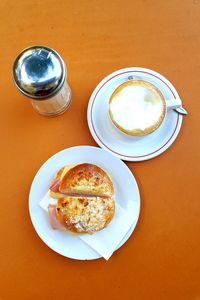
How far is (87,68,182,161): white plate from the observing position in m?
0.95

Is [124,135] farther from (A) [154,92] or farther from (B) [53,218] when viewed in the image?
(B) [53,218]

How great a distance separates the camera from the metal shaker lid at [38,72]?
0.82 meters

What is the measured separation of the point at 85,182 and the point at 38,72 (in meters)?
0.30

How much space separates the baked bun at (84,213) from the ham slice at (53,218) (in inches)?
1.0

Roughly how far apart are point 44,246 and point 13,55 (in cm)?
56

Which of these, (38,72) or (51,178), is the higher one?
(38,72)

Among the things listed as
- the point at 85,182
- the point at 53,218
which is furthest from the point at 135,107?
the point at 53,218

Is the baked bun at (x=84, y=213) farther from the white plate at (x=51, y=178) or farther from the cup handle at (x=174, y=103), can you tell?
the cup handle at (x=174, y=103)

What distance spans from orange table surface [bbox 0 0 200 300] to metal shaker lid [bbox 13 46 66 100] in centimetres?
17

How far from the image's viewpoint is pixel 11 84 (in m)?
Answer: 1.02

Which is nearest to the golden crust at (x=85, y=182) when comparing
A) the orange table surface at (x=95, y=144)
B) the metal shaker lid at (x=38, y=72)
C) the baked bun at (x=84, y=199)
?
the baked bun at (x=84, y=199)

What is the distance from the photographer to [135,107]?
3.05ft

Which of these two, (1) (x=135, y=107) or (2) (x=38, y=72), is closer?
(2) (x=38, y=72)

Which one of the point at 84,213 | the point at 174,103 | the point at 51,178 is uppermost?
the point at 174,103
